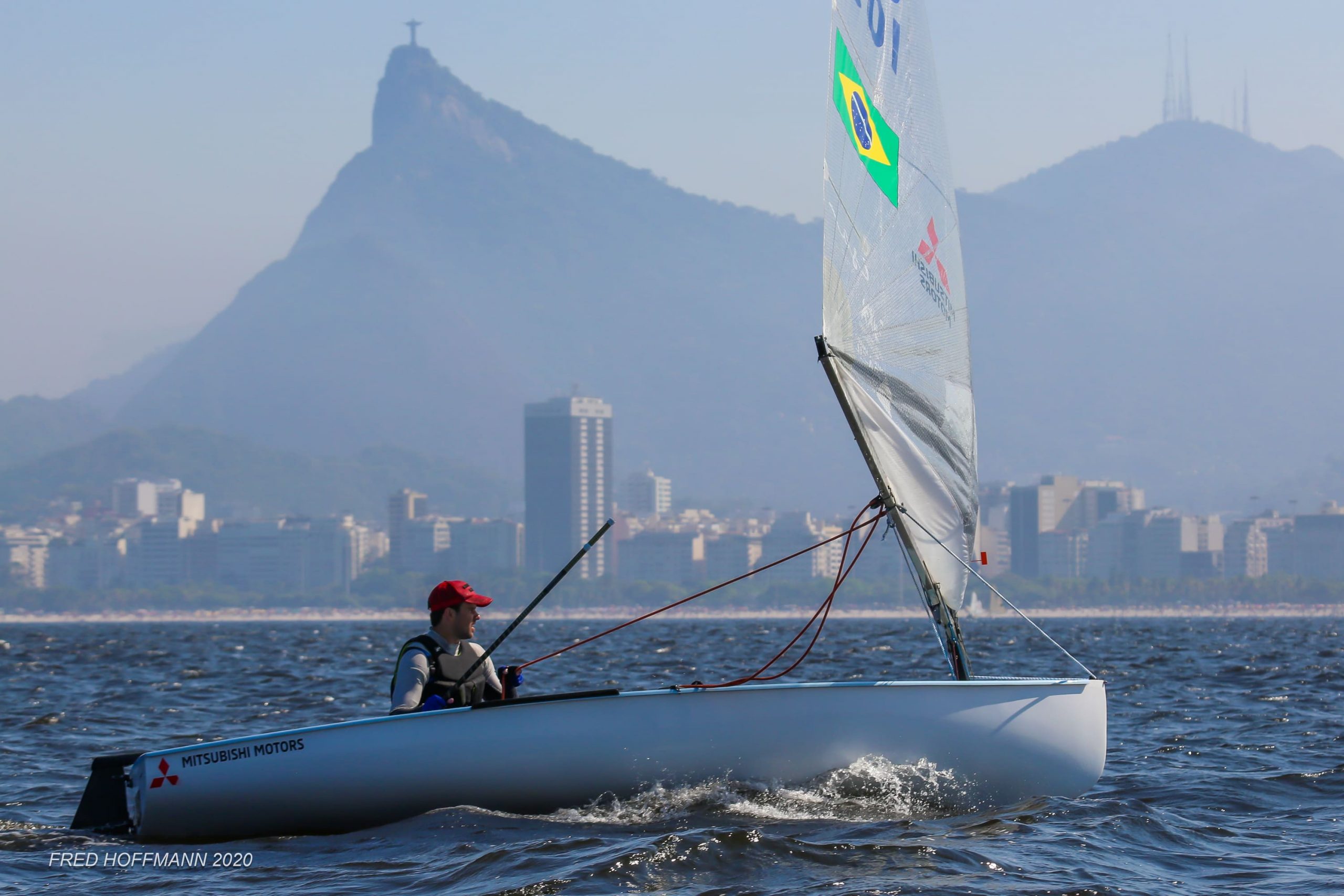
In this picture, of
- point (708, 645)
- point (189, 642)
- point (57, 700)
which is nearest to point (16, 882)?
point (57, 700)

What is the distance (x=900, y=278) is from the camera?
376 inches

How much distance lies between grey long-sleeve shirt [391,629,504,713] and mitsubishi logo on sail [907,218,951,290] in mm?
3804

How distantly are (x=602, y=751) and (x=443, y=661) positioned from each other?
115 cm

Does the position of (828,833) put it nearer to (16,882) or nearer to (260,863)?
(260,863)

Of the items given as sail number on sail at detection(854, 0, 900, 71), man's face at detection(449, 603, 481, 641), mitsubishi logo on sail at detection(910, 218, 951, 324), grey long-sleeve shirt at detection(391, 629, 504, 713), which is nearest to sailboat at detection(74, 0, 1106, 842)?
grey long-sleeve shirt at detection(391, 629, 504, 713)

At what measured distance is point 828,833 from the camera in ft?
26.2

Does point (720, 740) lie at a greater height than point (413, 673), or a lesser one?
lesser

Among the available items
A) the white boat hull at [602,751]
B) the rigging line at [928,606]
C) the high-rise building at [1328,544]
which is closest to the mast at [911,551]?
the rigging line at [928,606]

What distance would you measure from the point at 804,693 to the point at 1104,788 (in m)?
2.85

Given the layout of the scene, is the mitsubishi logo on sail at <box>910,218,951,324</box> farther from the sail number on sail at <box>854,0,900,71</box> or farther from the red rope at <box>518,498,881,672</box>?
the red rope at <box>518,498,881,672</box>

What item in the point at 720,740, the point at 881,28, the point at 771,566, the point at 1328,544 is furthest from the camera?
the point at 1328,544

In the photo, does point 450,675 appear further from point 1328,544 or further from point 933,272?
point 1328,544

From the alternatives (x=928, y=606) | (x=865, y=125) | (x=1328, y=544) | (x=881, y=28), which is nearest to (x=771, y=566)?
(x=928, y=606)

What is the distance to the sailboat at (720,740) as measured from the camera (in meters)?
8.10
